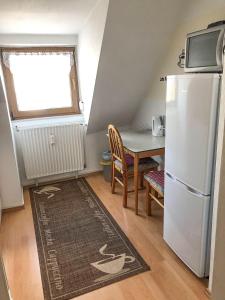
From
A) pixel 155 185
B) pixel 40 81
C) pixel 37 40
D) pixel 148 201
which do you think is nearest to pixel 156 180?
pixel 155 185

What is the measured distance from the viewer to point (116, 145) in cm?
271

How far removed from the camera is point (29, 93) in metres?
3.23

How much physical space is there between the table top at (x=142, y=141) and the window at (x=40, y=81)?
1.09 meters

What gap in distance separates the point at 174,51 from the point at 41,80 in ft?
5.84

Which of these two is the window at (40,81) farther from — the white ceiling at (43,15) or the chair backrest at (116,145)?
the chair backrest at (116,145)

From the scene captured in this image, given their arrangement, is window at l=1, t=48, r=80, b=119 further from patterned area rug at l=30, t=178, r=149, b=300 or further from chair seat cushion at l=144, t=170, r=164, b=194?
chair seat cushion at l=144, t=170, r=164, b=194

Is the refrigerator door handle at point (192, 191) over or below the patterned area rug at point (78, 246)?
over

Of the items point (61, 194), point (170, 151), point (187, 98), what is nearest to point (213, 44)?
point (187, 98)

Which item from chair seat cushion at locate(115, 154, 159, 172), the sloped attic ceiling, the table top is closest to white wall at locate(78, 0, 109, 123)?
the sloped attic ceiling

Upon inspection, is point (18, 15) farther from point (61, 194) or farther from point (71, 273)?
point (71, 273)

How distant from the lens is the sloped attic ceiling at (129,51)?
2.02 meters

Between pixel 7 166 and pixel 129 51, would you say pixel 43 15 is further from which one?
pixel 7 166

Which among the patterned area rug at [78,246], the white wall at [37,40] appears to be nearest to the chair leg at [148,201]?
the patterned area rug at [78,246]

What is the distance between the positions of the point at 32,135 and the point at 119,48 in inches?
63.2
